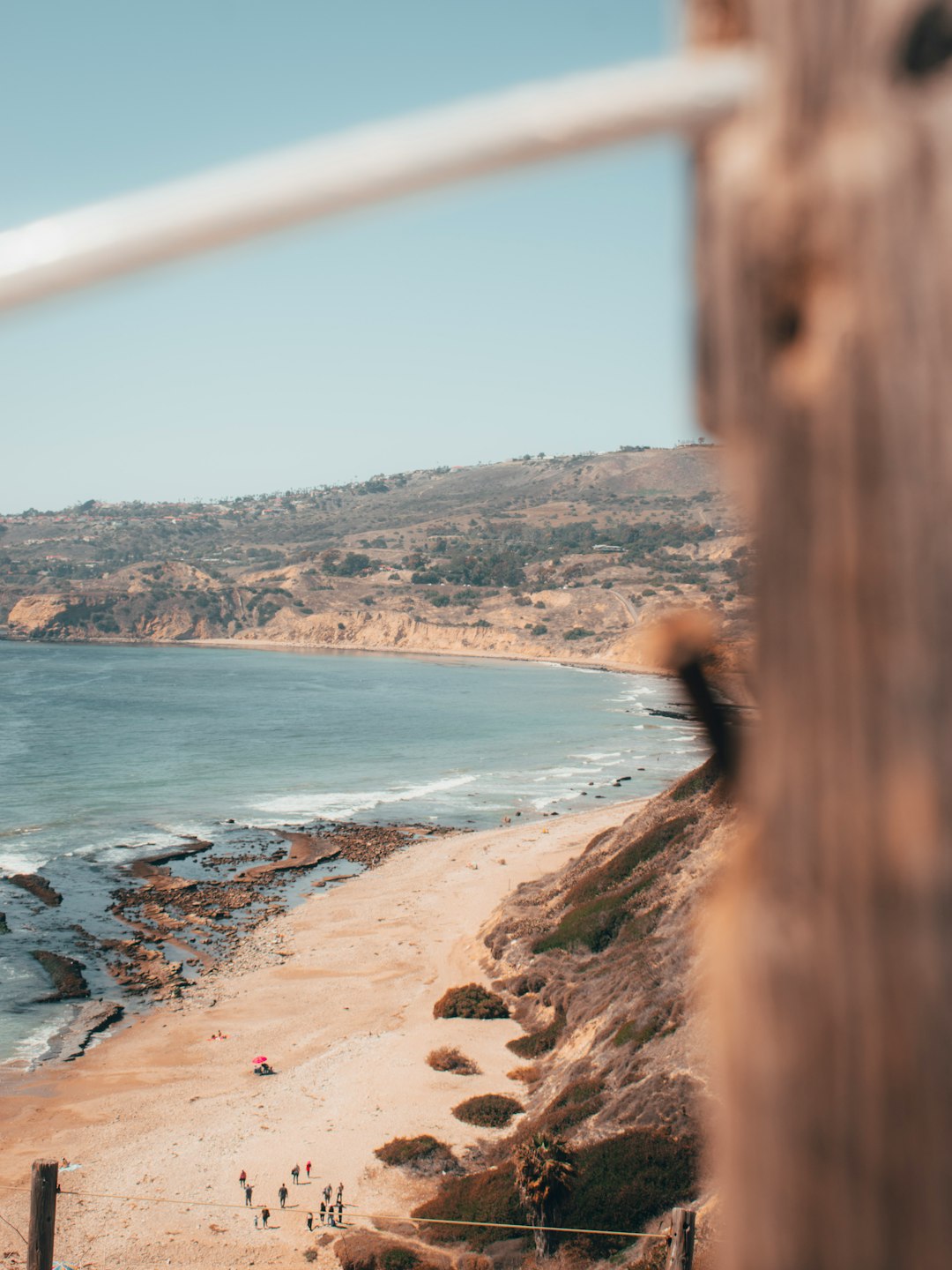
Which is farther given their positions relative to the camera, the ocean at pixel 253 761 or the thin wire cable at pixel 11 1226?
the ocean at pixel 253 761

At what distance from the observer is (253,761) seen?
190 ft

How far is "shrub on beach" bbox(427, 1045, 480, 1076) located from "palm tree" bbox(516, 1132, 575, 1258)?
5613mm

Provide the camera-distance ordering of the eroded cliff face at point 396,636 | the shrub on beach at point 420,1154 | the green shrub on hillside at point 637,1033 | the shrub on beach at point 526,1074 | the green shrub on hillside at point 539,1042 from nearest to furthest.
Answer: the shrub on beach at point 420,1154, the green shrub on hillside at point 637,1033, the shrub on beach at point 526,1074, the green shrub on hillside at point 539,1042, the eroded cliff face at point 396,636

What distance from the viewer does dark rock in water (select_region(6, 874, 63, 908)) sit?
32344 millimetres

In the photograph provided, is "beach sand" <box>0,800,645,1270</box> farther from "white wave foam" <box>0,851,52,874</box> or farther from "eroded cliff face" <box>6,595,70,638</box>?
"eroded cliff face" <box>6,595,70,638</box>

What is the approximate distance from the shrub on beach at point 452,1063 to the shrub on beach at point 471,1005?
2080mm

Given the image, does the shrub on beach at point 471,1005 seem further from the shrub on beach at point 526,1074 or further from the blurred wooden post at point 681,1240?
the blurred wooden post at point 681,1240

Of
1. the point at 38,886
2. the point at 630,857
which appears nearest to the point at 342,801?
the point at 38,886

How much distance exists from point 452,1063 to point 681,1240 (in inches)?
431

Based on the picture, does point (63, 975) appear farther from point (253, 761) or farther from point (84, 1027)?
point (253, 761)

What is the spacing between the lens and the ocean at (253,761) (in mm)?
35125

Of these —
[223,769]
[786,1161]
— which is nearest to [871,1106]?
[786,1161]

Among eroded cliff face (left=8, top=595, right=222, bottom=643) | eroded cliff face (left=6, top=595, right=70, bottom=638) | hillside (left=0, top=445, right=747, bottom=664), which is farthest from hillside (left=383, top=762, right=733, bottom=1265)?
eroded cliff face (left=6, top=595, right=70, bottom=638)

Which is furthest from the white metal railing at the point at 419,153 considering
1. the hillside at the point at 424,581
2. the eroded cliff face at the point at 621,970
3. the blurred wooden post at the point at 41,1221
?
the hillside at the point at 424,581
